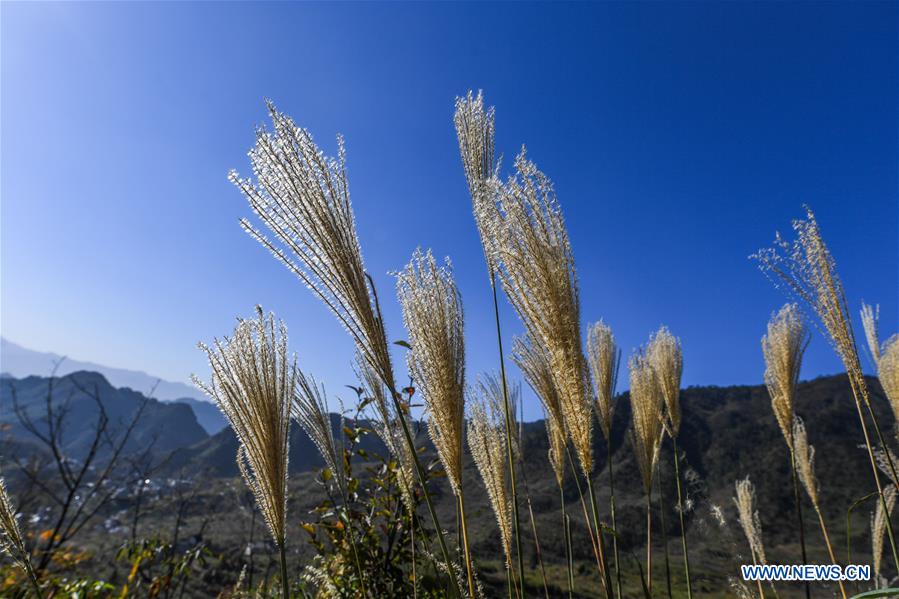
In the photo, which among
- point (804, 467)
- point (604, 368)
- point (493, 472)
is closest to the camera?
point (493, 472)

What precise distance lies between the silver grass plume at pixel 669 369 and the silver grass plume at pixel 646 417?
39cm

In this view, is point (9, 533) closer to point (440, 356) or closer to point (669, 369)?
point (440, 356)

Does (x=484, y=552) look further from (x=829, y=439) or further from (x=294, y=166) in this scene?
(x=829, y=439)

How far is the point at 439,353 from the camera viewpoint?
5.11 feet

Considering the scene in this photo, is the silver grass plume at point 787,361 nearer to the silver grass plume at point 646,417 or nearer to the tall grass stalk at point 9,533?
the silver grass plume at point 646,417

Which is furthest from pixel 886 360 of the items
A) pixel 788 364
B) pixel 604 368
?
pixel 604 368

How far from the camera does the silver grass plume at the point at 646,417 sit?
10.5 ft

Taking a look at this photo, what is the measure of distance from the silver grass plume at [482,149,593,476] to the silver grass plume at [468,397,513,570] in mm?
736

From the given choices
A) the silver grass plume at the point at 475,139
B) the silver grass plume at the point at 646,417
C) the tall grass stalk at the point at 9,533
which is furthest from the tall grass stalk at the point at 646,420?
the tall grass stalk at the point at 9,533

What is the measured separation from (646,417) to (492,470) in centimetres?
166

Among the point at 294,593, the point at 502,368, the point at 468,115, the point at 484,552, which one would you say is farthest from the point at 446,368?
the point at 484,552

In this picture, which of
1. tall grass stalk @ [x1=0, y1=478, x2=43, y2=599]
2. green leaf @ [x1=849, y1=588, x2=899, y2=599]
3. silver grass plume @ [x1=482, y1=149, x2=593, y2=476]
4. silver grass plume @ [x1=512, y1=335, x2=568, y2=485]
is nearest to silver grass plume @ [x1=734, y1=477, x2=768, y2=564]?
silver grass plume @ [x1=512, y1=335, x2=568, y2=485]

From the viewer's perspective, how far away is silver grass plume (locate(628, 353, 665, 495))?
3.21m

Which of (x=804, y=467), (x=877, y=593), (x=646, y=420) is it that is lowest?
(x=804, y=467)
